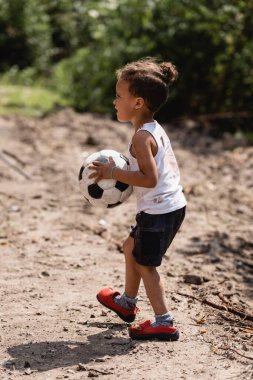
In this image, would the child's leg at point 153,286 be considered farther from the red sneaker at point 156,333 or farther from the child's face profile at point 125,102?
the child's face profile at point 125,102

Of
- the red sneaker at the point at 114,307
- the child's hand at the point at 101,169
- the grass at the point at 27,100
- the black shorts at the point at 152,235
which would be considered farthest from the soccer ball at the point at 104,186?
the grass at the point at 27,100

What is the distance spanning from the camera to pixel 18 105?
35.0 ft

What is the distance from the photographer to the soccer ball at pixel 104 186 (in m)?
3.90

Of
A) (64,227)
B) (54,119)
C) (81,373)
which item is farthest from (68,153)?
(81,373)

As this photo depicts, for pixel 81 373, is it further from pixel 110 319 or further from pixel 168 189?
pixel 168 189

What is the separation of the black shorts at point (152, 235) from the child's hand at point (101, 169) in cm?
28

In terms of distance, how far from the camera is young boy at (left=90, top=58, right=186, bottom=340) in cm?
373

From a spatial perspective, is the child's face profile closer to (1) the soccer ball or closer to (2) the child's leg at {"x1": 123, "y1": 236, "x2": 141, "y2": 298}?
(1) the soccer ball

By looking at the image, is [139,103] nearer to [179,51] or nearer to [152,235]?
[152,235]

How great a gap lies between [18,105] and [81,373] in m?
7.62

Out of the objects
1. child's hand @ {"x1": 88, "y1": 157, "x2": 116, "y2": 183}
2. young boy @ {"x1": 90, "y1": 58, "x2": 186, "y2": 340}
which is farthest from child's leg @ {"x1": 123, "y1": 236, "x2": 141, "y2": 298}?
child's hand @ {"x1": 88, "y1": 157, "x2": 116, "y2": 183}

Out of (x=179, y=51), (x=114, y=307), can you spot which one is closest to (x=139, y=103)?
(x=114, y=307)

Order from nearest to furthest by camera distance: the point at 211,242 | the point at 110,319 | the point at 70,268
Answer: the point at 110,319
the point at 70,268
the point at 211,242

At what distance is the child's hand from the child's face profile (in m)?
0.25
